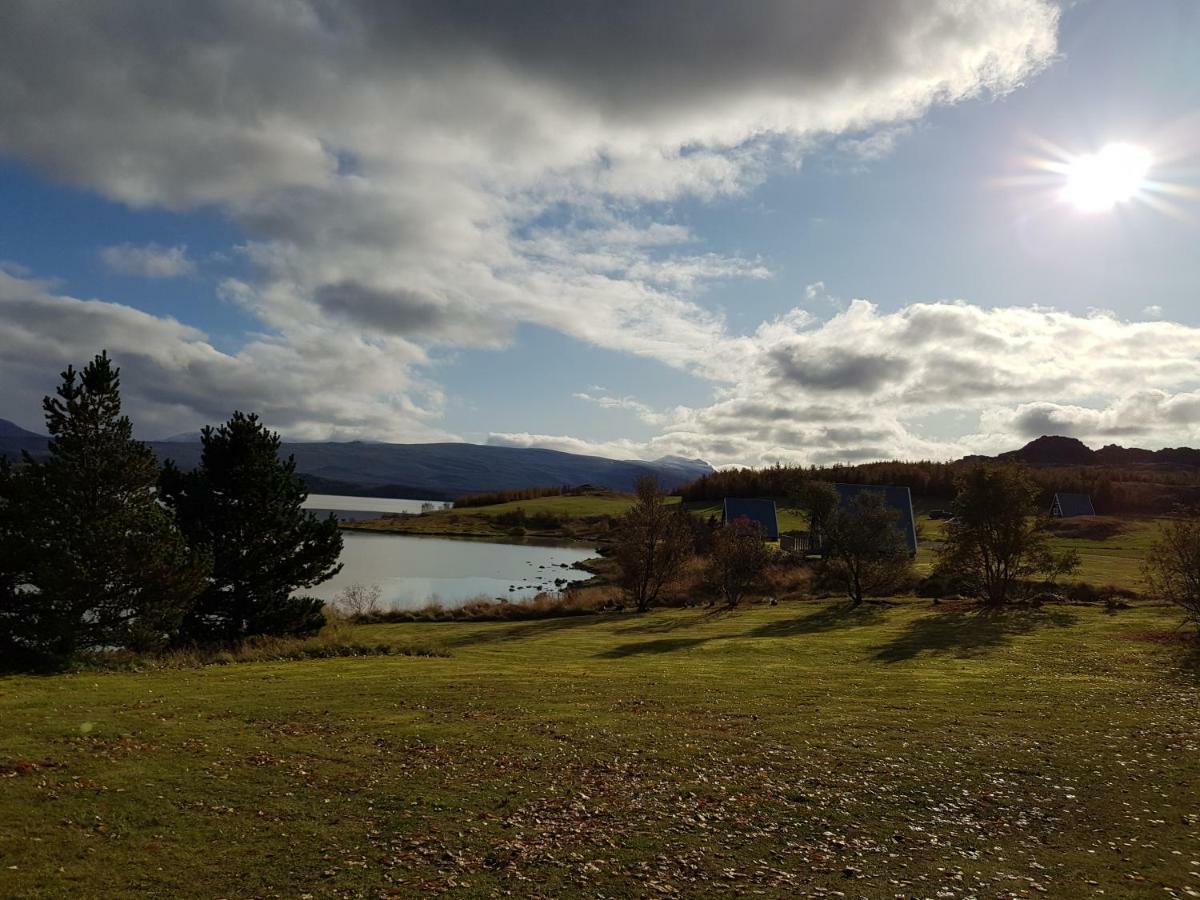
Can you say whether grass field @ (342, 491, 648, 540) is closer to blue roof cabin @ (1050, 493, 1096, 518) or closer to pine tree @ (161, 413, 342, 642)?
blue roof cabin @ (1050, 493, 1096, 518)

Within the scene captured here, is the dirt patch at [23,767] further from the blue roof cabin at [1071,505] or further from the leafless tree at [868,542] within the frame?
the blue roof cabin at [1071,505]

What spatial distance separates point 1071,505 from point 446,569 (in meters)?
116

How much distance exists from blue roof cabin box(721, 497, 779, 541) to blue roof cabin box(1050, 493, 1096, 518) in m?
69.7

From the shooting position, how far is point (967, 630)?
135 feet

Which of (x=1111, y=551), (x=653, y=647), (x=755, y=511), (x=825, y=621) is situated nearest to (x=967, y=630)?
(x=825, y=621)

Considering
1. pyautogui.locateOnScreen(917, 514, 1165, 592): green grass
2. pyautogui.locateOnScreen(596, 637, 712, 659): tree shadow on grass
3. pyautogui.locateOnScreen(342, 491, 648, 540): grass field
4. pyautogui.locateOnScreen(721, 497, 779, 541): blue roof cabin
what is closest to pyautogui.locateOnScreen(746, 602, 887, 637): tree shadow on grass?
pyautogui.locateOnScreen(596, 637, 712, 659): tree shadow on grass

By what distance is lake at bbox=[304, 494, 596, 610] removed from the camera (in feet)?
247

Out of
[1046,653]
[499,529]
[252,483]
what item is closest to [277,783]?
[252,483]

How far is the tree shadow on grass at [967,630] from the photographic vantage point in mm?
35656

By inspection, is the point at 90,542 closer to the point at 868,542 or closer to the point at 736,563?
the point at 736,563

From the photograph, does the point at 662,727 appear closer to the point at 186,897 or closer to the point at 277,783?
the point at 277,783

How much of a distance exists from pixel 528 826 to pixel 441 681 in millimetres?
14101

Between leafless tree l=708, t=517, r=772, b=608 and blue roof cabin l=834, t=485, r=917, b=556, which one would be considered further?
blue roof cabin l=834, t=485, r=917, b=556

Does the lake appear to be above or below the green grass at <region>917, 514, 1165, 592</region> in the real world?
below
